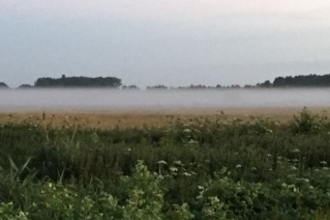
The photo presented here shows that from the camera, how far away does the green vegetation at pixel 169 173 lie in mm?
6621

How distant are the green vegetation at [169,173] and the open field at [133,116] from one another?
1315 millimetres

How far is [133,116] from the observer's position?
1869cm

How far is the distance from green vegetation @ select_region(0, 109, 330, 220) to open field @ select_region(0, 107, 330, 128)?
1315 mm

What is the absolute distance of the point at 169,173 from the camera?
354 inches

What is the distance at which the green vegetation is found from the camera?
21.7 feet

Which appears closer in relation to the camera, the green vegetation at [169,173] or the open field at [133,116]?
the green vegetation at [169,173]

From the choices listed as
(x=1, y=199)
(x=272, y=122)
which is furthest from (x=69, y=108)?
(x=1, y=199)

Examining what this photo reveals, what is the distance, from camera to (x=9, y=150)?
35.4ft

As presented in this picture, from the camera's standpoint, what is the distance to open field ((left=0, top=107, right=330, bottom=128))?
50.8 feet

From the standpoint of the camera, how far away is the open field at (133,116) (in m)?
15.5

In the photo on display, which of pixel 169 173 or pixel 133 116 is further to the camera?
pixel 133 116

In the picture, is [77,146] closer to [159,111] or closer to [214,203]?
[214,203]

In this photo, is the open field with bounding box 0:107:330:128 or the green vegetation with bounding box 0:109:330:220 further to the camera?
the open field with bounding box 0:107:330:128

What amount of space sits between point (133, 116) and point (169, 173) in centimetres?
975
